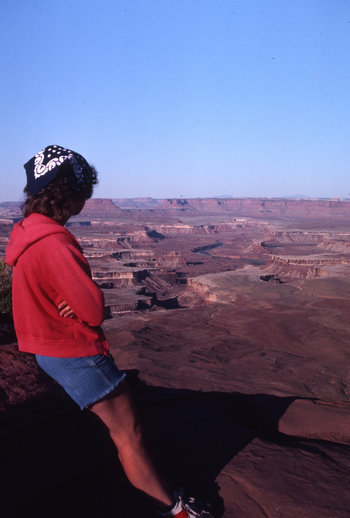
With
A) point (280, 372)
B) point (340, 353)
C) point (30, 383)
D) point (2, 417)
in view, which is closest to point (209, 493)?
point (2, 417)

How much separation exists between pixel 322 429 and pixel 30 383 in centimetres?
270

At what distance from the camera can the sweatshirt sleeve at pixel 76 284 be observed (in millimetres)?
1664

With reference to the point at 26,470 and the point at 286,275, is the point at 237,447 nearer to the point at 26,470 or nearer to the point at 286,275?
the point at 26,470

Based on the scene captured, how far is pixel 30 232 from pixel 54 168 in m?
0.32

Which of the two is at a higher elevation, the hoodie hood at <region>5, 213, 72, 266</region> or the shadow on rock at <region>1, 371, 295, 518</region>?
the hoodie hood at <region>5, 213, 72, 266</region>

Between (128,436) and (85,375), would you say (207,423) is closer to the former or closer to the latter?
(128,436)

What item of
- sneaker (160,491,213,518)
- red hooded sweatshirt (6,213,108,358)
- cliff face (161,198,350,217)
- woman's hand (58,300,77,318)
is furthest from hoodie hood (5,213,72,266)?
cliff face (161,198,350,217)

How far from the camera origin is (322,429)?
383 centimetres

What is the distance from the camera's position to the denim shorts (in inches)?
72.6

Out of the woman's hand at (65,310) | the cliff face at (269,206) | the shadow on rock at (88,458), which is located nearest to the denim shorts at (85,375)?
the woman's hand at (65,310)

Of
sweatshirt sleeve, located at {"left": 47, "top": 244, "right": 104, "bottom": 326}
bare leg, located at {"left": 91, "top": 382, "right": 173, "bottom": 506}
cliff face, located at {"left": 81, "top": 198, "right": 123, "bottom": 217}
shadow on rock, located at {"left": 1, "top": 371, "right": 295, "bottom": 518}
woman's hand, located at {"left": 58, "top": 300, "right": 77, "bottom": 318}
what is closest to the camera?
sweatshirt sleeve, located at {"left": 47, "top": 244, "right": 104, "bottom": 326}

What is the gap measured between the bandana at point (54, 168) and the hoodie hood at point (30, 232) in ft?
0.51

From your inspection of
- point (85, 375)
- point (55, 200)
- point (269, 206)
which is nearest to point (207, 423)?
point (85, 375)

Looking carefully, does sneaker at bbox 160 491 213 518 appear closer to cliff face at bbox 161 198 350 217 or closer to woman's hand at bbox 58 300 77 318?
woman's hand at bbox 58 300 77 318
